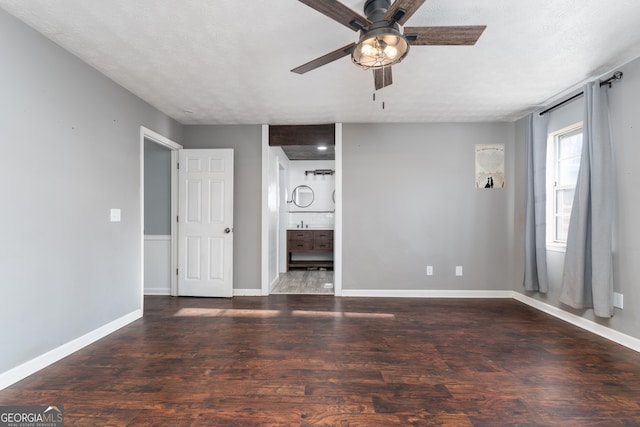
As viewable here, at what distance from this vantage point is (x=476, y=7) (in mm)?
1843

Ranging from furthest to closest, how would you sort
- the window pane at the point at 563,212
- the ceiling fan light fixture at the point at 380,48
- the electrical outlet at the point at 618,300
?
the window pane at the point at 563,212 → the electrical outlet at the point at 618,300 → the ceiling fan light fixture at the point at 380,48

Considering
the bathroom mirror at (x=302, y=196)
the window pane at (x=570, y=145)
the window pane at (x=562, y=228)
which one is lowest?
the window pane at (x=562, y=228)

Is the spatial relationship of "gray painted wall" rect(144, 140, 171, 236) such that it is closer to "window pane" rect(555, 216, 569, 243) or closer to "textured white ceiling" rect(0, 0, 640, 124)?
"textured white ceiling" rect(0, 0, 640, 124)

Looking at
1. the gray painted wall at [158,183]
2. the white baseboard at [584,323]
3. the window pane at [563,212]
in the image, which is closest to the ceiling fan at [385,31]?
the window pane at [563,212]

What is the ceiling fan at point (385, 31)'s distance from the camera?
1510 mm

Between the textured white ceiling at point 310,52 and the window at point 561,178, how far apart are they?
1.66 feet

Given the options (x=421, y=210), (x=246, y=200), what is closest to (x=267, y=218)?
(x=246, y=200)

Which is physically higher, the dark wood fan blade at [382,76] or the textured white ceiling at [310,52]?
the textured white ceiling at [310,52]

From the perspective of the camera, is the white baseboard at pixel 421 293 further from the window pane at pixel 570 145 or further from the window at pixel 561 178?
the window pane at pixel 570 145

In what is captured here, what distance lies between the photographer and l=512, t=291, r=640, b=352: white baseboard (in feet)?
8.30

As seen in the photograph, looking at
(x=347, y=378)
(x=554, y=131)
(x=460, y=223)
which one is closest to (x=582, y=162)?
(x=554, y=131)

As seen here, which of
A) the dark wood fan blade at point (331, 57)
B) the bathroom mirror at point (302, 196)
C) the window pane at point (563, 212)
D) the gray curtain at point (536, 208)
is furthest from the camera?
the bathroom mirror at point (302, 196)

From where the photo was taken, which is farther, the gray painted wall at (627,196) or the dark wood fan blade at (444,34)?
the gray painted wall at (627,196)

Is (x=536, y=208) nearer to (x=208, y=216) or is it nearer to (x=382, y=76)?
(x=382, y=76)
